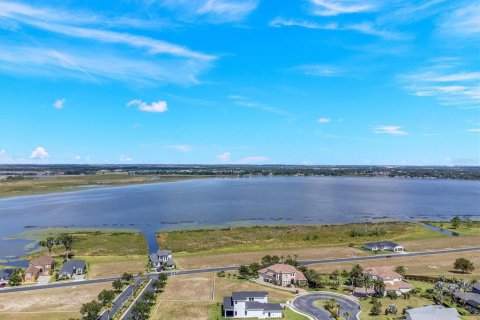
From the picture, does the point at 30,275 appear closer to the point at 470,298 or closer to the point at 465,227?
the point at 470,298

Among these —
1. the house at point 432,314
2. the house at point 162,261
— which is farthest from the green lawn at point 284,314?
the house at point 162,261

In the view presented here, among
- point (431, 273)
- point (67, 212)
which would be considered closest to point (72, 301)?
point (431, 273)

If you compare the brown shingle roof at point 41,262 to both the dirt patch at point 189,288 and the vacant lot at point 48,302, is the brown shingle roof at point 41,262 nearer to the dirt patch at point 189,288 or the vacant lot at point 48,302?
the vacant lot at point 48,302

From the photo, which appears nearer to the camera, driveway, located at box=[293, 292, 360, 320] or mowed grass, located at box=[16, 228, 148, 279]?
driveway, located at box=[293, 292, 360, 320]

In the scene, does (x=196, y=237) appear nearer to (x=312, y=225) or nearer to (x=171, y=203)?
(x=312, y=225)

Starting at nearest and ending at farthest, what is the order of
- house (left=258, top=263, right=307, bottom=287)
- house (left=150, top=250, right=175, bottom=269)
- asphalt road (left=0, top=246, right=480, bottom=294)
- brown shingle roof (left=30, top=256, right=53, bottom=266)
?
asphalt road (left=0, top=246, right=480, bottom=294)
house (left=258, top=263, right=307, bottom=287)
brown shingle roof (left=30, top=256, right=53, bottom=266)
house (left=150, top=250, right=175, bottom=269)

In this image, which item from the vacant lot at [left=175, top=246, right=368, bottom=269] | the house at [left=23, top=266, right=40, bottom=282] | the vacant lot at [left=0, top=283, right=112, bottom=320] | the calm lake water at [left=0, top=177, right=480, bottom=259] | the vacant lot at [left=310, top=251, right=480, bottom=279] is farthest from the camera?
the calm lake water at [left=0, top=177, right=480, bottom=259]

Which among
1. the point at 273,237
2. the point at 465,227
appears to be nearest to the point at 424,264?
the point at 273,237

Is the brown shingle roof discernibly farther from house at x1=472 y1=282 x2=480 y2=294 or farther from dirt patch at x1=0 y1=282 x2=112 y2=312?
house at x1=472 y1=282 x2=480 y2=294

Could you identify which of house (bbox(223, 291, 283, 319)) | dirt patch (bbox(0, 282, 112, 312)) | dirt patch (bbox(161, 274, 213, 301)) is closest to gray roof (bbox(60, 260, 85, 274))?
dirt patch (bbox(0, 282, 112, 312))
